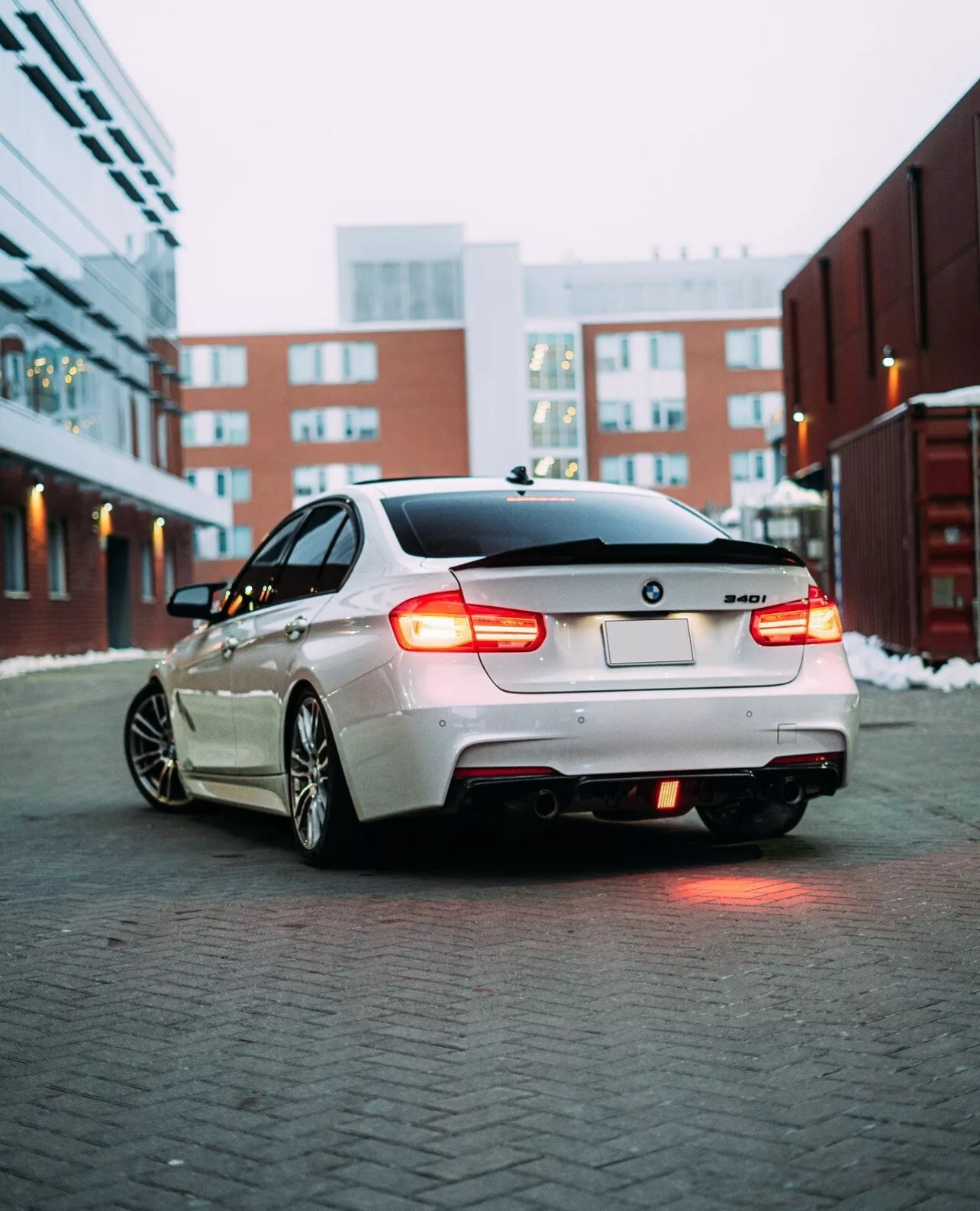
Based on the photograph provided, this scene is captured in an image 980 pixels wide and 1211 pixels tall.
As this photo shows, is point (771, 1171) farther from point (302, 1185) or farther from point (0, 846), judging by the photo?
point (0, 846)

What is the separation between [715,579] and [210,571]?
259 ft

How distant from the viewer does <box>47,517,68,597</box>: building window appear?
39.4m

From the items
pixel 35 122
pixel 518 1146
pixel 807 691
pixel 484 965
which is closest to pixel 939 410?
pixel 807 691

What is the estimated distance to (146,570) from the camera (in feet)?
166

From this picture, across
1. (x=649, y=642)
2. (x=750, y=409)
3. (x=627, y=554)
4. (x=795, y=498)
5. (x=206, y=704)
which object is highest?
(x=750, y=409)

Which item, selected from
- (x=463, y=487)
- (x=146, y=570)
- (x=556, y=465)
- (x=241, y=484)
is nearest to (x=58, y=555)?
(x=146, y=570)

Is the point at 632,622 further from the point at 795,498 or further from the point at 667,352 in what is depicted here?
the point at 667,352

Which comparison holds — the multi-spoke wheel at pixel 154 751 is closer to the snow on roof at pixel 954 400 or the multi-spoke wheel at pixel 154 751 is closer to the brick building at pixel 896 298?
the snow on roof at pixel 954 400

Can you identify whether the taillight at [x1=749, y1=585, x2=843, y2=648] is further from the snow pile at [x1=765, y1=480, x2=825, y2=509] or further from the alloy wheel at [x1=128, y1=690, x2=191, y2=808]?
the snow pile at [x1=765, y1=480, x2=825, y2=509]

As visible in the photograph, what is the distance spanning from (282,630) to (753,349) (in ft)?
263

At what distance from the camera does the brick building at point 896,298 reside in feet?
81.1

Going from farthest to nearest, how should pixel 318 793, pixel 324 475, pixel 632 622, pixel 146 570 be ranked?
pixel 324 475, pixel 146 570, pixel 318 793, pixel 632 622

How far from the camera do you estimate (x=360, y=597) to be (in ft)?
23.0

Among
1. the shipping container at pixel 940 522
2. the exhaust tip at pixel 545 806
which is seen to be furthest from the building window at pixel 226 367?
the exhaust tip at pixel 545 806
